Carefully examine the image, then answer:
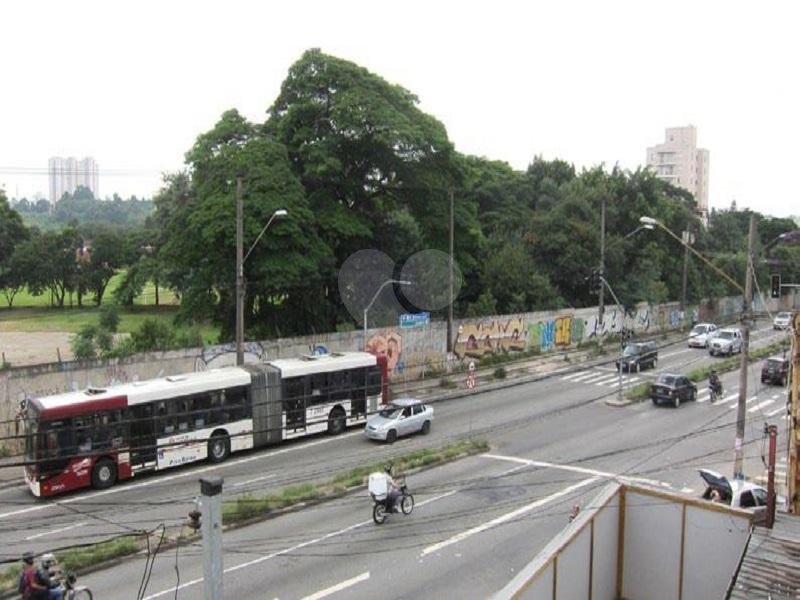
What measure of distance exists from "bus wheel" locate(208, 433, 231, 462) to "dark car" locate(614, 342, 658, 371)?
24.3 meters

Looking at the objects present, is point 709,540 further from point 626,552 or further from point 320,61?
point 320,61

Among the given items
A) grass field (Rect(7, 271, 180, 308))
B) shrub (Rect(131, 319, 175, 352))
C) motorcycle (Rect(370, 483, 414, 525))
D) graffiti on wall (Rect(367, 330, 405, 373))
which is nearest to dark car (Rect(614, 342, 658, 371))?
graffiti on wall (Rect(367, 330, 405, 373))

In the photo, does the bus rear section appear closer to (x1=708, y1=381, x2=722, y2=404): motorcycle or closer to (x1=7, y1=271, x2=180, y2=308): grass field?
(x1=708, y1=381, x2=722, y2=404): motorcycle

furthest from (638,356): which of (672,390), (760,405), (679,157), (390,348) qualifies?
(679,157)

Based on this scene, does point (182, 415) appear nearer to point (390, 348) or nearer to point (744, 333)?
point (390, 348)

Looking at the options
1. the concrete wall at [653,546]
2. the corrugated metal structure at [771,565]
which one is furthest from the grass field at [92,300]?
the corrugated metal structure at [771,565]

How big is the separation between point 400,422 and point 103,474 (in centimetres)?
1008

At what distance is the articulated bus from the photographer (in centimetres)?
2069

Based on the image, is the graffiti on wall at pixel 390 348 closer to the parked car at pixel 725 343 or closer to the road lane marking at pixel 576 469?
the road lane marking at pixel 576 469

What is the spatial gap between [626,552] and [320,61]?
29.9 meters

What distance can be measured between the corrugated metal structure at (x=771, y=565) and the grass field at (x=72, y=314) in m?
49.6

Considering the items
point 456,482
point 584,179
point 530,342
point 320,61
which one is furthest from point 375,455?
point 584,179

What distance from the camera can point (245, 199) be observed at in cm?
3266

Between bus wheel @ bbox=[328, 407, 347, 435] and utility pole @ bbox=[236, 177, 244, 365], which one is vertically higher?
utility pole @ bbox=[236, 177, 244, 365]
